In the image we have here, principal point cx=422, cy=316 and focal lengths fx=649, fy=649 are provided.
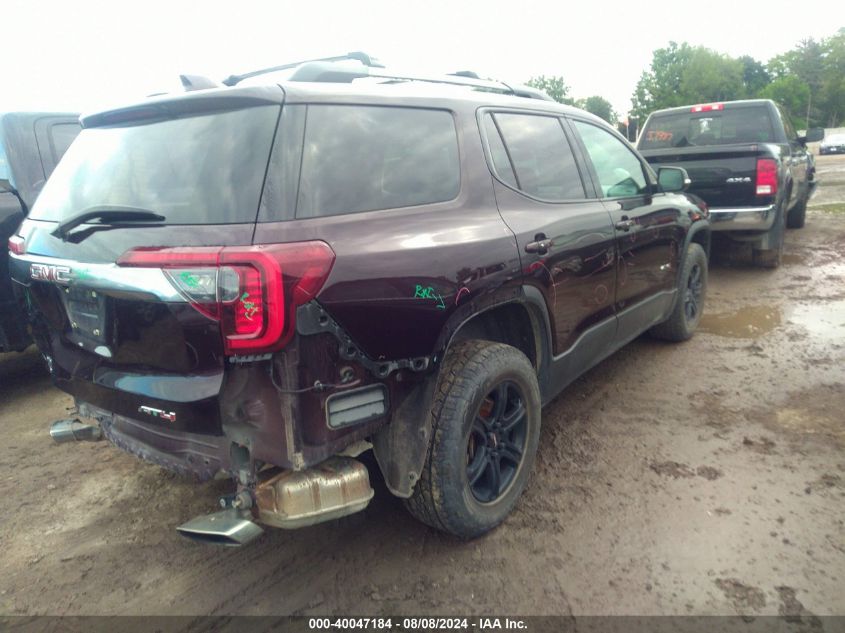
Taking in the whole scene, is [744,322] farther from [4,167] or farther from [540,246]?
[4,167]

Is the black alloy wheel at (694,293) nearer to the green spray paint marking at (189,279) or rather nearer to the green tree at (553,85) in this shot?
the green spray paint marking at (189,279)

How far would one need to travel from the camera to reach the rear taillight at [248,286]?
6.55 ft

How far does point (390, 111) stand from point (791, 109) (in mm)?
80258

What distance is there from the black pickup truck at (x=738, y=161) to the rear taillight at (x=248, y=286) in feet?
20.4

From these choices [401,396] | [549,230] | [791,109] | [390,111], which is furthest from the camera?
[791,109]

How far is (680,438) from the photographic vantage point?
364 cm

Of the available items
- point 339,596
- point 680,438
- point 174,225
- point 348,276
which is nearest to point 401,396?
point 348,276

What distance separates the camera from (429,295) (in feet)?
7.89

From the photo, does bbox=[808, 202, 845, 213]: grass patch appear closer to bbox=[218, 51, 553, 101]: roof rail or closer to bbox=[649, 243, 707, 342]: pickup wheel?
bbox=[649, 243, 707, 342]: pickup wheel

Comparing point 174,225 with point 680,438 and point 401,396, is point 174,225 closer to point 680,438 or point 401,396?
point 401,396

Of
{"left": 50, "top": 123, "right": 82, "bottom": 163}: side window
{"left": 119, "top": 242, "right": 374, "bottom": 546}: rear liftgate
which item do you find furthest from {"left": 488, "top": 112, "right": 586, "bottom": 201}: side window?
{"left": 50, "top": 123, "right": 82, "bottom": 163}: side window

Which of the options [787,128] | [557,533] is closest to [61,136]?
[557,533]

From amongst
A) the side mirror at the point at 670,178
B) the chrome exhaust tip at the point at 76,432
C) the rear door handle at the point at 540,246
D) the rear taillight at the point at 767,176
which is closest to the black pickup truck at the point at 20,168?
the chrome exhaust tip at the point at 76,432

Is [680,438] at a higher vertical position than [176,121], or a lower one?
lower
